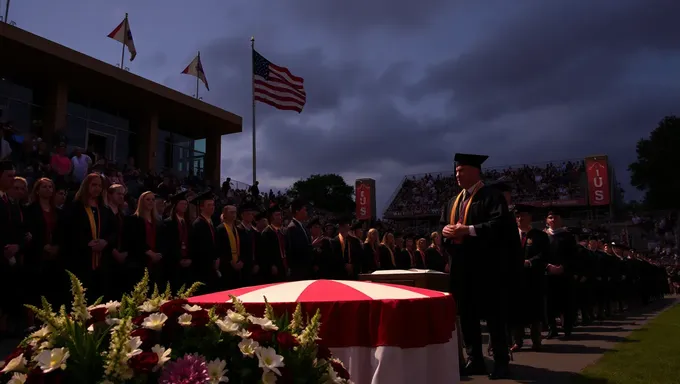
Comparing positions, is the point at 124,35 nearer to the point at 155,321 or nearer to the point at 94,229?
the point at 94,229

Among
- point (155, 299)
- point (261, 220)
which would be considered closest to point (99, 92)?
point (261, 220)

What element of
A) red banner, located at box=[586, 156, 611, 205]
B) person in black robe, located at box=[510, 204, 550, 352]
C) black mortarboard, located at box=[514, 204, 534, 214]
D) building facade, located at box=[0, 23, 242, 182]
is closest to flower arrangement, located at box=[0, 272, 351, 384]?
person in black robe, located at box=[510, 204, 550, 352]

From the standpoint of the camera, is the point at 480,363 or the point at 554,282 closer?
the point at 480,363

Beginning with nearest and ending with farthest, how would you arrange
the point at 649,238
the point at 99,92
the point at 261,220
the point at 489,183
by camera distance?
the point at 489,183
the point at 261,220
the point at 99,92
the point at 649,238

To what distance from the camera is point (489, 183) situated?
18.2 feet

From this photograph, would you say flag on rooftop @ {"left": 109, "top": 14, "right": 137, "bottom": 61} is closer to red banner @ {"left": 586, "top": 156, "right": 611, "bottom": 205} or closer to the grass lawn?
the grass lawn

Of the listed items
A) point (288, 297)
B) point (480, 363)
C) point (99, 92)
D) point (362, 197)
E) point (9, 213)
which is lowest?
point (480, 363)

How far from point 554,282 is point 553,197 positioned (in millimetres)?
40857

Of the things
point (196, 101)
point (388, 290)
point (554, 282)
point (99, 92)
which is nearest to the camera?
point (388, 290)

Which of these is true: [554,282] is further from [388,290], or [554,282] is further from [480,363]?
[388,290]

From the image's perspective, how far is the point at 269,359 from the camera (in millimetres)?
1829

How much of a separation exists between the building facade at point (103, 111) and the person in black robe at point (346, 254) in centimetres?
1335

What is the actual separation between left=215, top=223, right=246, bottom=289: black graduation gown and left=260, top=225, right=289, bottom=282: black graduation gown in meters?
0.60

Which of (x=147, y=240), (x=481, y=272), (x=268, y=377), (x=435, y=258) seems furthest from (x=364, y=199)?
(x=268, y=377)
